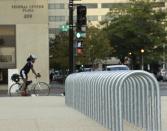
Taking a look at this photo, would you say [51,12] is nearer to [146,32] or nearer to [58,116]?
[146,32]

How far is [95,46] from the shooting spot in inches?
2357

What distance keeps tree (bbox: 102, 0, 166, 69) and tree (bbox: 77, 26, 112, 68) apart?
1.06 m

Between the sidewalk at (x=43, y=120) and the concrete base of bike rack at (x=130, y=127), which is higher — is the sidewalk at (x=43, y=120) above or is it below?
below

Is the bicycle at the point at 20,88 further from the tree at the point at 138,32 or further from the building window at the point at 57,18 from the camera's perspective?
the building window at the point at 57,18

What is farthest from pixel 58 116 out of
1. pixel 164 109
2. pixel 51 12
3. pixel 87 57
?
pixel 51 12

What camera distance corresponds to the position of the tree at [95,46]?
56.8 metres

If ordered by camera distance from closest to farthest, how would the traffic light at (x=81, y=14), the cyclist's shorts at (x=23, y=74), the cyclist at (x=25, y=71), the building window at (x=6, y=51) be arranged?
the cyclist at (x=25, y=71), the cyclist's shorts at (x=23, y=74), the traffic light at (x=81, y=14), the building window at (x=6, y=51)

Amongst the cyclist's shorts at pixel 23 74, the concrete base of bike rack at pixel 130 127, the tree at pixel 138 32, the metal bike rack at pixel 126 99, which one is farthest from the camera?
the tree at pixel 138 32

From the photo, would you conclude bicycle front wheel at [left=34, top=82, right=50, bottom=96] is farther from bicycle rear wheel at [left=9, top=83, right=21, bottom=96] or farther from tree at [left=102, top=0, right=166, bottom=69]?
tree at [left=102, top=0, right=166, bottom=69]

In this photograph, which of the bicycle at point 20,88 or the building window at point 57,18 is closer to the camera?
the bicycle at point 20,88

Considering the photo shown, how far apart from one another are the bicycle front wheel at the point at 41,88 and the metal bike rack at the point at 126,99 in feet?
37.9

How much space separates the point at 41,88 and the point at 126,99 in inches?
534

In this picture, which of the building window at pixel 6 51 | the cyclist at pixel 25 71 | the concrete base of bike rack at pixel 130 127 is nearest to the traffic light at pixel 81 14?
the cyclist at pixel 25 71

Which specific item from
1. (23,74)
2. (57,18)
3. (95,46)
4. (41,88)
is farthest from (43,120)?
(57,18)
